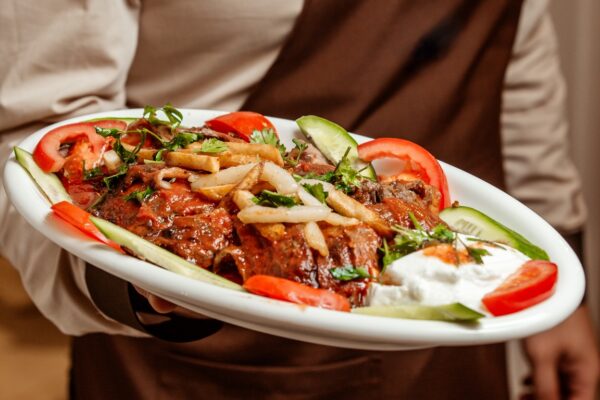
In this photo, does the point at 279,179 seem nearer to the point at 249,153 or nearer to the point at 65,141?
the point at 249,153

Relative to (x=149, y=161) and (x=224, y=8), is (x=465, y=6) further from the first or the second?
(x=149, y=161)

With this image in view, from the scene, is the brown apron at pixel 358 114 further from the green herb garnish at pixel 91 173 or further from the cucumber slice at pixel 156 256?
the cucumber slice at pixel 156 256

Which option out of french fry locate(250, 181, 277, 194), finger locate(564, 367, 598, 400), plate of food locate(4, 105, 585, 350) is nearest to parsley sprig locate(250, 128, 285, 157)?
plate of food locate(4, 105, 585, 350)

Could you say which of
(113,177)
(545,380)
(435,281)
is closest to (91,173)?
(113,177)

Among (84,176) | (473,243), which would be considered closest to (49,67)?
(84,176)

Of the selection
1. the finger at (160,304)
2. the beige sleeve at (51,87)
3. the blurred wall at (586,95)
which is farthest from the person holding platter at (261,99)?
the blurred wall at (586,95)
